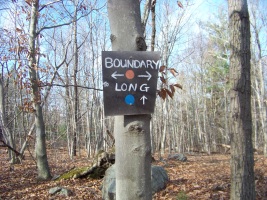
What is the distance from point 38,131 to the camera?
7262mm

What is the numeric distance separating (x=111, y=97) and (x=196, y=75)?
77.5 feet

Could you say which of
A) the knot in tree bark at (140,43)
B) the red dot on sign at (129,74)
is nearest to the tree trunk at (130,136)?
the knot in tree bark at (140,43)

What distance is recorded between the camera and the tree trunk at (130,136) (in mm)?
1458

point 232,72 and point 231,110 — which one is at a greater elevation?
point 232,72

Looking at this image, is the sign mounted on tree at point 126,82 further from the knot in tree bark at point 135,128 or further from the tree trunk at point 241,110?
the tree trunk at point 241,110

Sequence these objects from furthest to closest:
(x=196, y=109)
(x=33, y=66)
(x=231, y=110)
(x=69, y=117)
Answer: (x=196, y=109)
(x=69, y=117)
(x=33, y=66)
(x=231, y=110)

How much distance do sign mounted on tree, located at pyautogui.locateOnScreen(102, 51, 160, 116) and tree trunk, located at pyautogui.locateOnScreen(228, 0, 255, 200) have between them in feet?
8.09

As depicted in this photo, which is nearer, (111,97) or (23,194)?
(111,97)

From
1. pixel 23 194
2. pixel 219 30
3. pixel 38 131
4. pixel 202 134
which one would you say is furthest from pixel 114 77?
pixel 202 134

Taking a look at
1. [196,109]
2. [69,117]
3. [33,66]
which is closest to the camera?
[33,66]

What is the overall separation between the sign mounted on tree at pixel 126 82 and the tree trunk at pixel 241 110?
2465mm

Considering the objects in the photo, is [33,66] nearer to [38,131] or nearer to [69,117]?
[38,131]

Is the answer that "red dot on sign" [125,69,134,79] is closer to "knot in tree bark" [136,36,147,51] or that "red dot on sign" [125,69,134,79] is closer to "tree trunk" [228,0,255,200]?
"knot in tree bark" [136,36,147,51]

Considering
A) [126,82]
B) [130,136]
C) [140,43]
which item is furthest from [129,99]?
[140,43]
